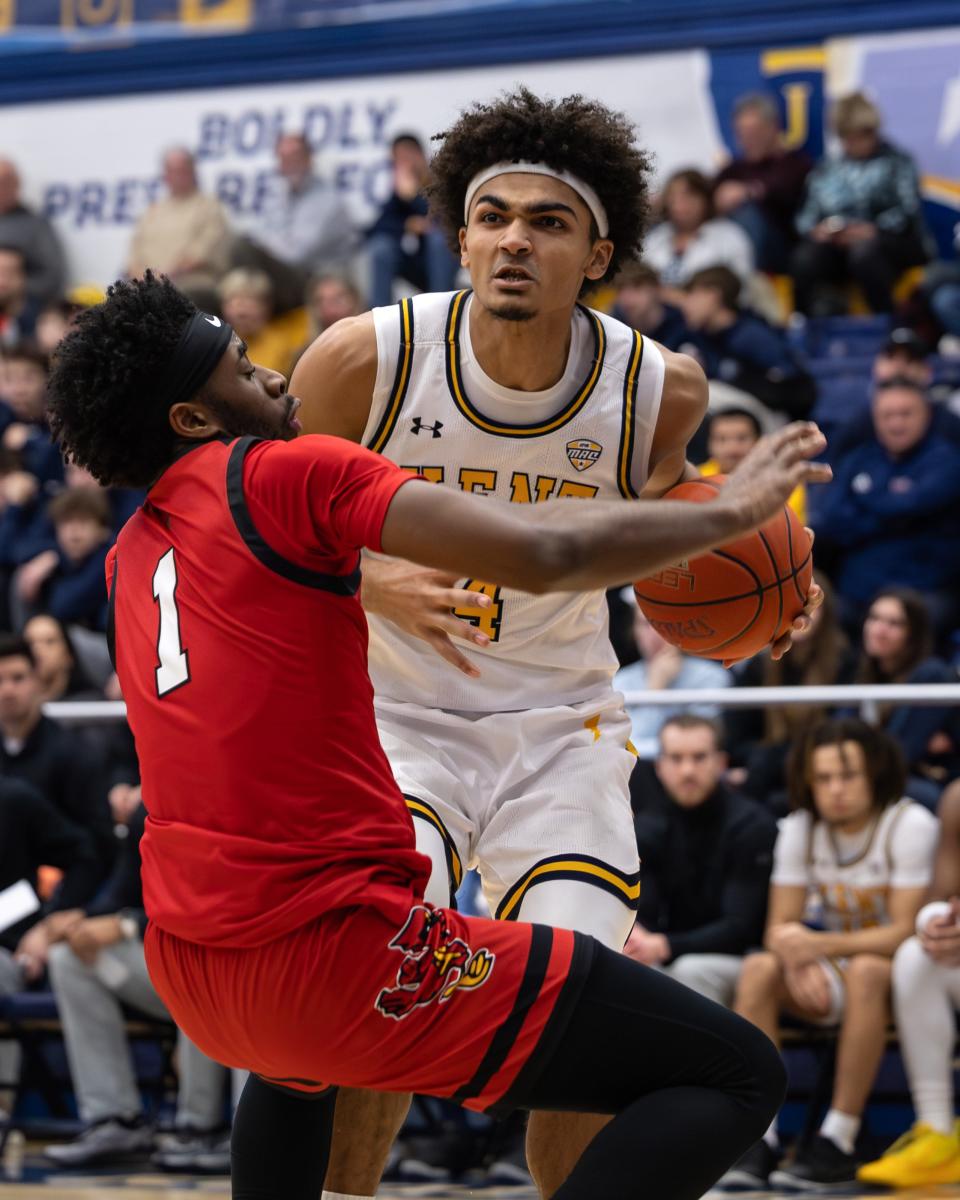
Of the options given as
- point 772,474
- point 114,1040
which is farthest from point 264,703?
point 114,1040

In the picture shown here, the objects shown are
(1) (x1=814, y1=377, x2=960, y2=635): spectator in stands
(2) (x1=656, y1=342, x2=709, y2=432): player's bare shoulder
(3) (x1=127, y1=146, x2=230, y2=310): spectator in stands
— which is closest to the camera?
(2) (x1=656, y1=342, x2=709, y2=432): player's bare shoulder

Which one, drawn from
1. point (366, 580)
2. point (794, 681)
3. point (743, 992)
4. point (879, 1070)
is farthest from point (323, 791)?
point (794, 681)

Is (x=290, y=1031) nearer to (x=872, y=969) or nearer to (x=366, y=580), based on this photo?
(x=366, y=580)

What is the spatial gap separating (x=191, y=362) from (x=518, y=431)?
3.86ft

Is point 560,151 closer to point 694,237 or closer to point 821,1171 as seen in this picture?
point 821,1171

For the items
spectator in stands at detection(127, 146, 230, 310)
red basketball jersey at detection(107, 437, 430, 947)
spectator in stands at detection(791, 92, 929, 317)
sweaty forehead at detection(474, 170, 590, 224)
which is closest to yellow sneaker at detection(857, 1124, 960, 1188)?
sweaty forehead at detection(474, 170, 590, 224)

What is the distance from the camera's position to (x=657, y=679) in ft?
25.5

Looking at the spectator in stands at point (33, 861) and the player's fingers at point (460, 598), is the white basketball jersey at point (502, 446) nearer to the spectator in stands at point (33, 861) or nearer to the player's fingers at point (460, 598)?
the player's fingers at point (460, 598)

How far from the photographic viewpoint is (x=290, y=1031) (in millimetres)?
2963

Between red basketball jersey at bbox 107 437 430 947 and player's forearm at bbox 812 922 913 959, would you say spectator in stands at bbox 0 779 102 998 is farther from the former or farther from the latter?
red basketball jersey at bbox 107 437 430 947

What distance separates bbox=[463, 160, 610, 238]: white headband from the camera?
418 cm

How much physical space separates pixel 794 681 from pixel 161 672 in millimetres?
4868

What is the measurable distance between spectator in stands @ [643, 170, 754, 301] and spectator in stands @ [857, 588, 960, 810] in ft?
12.2

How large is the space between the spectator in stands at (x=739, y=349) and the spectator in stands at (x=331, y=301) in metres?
2.20
